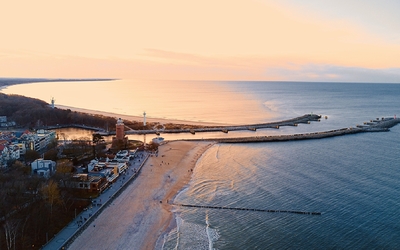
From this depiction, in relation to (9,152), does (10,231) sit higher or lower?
lower

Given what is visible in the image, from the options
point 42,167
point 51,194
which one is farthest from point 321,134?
point 51,194

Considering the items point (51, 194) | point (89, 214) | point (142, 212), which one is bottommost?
point (142, 212)

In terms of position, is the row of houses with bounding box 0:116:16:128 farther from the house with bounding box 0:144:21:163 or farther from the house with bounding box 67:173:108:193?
the house with bounding box 67:173:108:193

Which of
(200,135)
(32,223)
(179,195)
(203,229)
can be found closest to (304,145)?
(200,135)

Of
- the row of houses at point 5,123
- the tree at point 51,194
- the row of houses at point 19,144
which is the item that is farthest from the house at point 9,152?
the row of houses at point 5,123

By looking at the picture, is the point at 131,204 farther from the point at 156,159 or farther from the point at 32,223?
the point at 156,159

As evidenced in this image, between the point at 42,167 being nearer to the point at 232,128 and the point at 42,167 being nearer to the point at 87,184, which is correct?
the point at 87,184
